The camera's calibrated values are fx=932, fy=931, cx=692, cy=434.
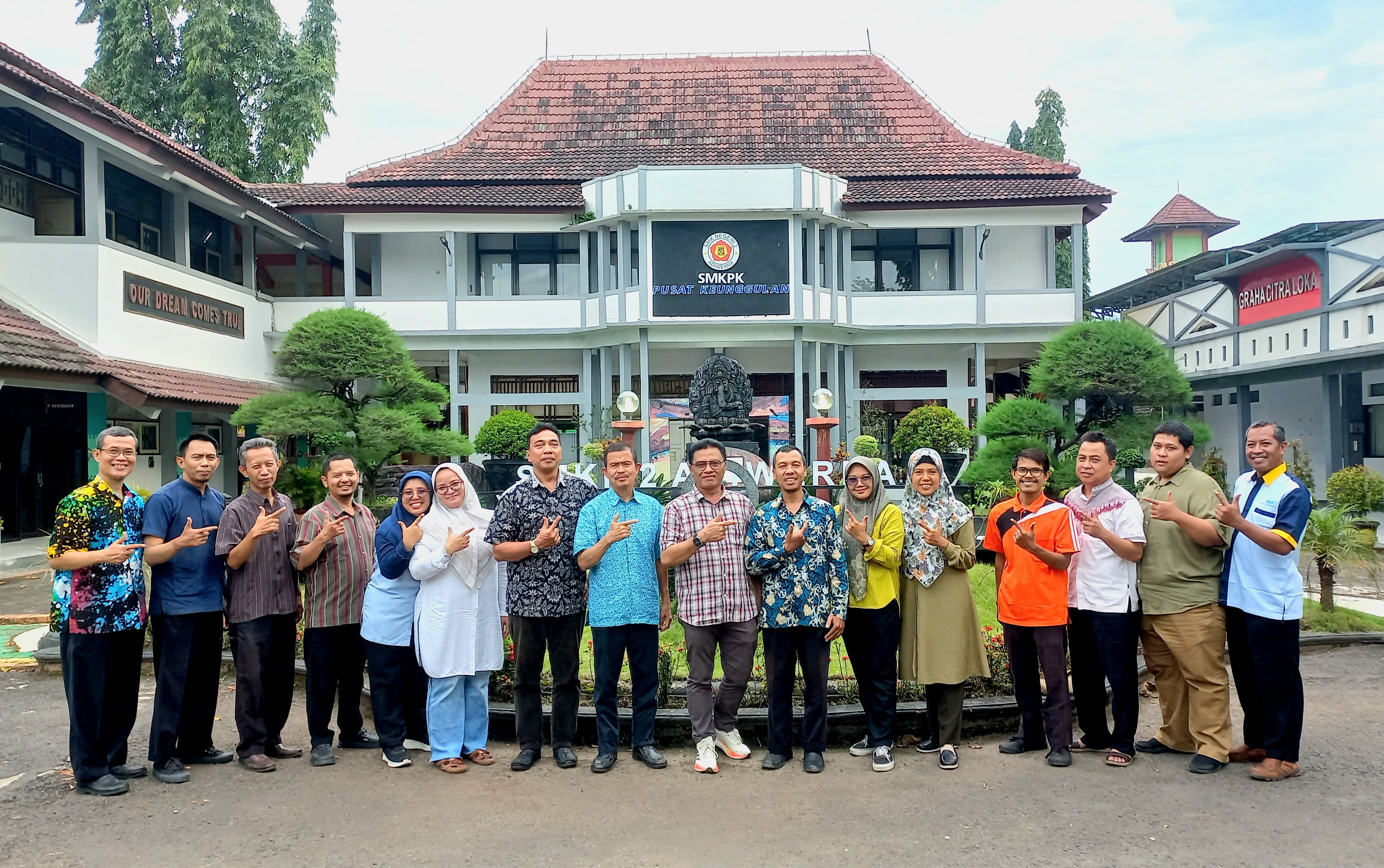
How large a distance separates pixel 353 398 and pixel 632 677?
10372mm

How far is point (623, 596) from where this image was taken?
461cm

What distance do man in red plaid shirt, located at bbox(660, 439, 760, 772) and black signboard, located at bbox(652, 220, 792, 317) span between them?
12848 millimetres

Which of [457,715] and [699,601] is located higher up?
[699,601]

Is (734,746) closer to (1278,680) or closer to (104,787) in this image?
(1278,680)

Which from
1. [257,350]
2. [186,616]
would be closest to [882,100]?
[257,350]

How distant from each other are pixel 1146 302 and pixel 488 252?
19483mm

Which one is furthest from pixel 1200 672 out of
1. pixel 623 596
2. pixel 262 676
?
pixel 262 676

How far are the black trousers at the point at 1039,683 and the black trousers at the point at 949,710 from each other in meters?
0.32

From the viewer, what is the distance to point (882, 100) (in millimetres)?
21625

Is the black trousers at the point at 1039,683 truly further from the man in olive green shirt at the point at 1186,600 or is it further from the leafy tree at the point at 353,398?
the leafy tree at the point at 353,398

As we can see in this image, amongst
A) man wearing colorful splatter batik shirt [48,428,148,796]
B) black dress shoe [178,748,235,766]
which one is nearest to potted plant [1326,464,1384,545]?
black dress shoe [178,748,235,766]

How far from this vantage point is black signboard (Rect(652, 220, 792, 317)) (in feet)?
56.8

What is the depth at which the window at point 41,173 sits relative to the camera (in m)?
12.3

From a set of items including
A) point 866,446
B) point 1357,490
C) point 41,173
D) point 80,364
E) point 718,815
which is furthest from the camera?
point 866,446
